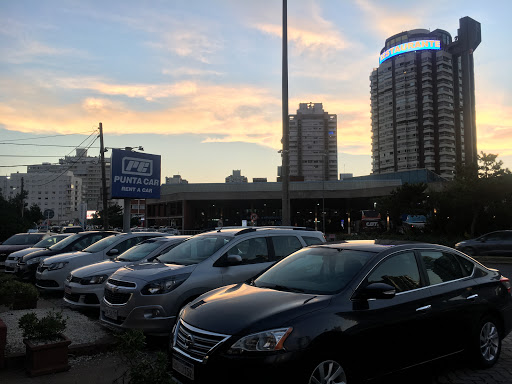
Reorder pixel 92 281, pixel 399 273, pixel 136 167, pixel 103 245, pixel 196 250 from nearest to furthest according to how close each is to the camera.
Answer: pixel 399 273 < pixel 196 250 < pixel 92 281 < pixel 103 245 < pixel 136 167

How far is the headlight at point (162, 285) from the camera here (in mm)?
5863

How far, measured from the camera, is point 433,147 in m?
118

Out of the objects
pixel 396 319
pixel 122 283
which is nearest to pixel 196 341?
pixel 396 319

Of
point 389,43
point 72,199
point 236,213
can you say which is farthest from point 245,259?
point 72,199

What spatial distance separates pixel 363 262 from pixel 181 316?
75.8 inches

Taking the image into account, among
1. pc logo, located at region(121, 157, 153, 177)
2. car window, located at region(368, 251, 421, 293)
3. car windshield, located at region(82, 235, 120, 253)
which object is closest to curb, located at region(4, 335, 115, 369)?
car window, located at region(368, 251, 421, 293)

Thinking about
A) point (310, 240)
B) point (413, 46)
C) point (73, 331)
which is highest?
point (413, 46)

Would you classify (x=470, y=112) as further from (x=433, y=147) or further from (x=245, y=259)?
(x=245, y=259)

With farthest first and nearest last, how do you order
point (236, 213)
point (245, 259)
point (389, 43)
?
point (389, 43), point (236, 213), point (245, 259)

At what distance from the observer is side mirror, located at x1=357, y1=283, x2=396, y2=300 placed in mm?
3793

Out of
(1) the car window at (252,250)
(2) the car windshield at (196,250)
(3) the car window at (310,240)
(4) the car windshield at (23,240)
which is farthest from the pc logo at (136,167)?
(1) the car window at (252,250)

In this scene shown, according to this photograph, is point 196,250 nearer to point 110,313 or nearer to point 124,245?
point 110,313

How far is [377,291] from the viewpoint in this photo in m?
3.79

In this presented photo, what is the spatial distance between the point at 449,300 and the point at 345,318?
Answer: 1635 millimetres
